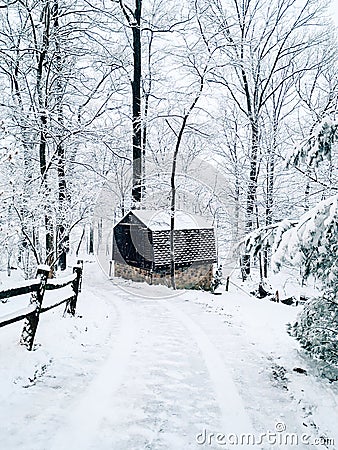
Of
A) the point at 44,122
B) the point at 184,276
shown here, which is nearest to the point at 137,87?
the point at 44,122

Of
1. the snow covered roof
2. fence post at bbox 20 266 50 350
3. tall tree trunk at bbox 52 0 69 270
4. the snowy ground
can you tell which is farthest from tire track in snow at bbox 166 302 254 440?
the snow covered roof

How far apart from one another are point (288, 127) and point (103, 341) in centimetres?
1568

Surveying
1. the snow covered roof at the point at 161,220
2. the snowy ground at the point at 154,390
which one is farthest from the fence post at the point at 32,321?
the snow covered roof at the point at 161,220

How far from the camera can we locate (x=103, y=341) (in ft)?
20.1

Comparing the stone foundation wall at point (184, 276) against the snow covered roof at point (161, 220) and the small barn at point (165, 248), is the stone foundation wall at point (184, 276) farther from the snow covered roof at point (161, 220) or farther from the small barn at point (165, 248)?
the snow covered roof at point (161, 220)

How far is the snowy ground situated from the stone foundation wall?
8.30m

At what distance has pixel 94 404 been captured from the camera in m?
3.86

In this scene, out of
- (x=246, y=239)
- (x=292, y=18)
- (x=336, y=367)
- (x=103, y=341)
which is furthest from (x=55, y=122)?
(x=292, y=18)

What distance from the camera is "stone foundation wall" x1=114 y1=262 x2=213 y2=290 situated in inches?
616

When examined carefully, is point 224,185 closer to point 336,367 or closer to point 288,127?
point 288,127

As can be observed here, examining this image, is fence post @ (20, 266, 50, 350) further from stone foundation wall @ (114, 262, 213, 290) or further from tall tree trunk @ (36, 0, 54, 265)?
stone foundation wall @ (114, 262, 213, 290)

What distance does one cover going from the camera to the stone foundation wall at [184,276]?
15.6 meters

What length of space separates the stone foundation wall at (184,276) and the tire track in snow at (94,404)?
9.46 m

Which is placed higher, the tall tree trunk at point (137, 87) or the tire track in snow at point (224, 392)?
the tall tree trunk at point (137, 87)
